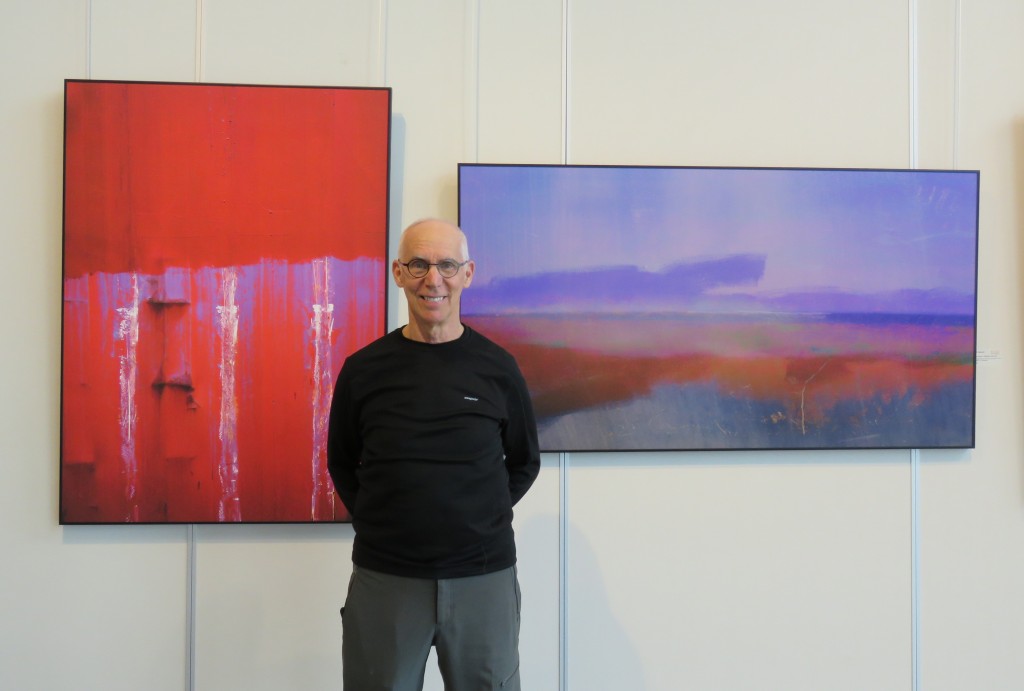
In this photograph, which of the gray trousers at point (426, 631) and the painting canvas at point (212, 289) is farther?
the painting canvas at point (212, 289)

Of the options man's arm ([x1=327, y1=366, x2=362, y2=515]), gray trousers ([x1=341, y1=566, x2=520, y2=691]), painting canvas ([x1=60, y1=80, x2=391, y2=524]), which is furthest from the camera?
painting canvas ([x1=60, y1=80, x2=391, y2=524])

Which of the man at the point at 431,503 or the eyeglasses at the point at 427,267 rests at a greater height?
the eyeglasses at the point at 427,267

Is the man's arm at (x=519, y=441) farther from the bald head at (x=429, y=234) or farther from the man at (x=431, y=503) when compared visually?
the bald head at (x=429, y=234)

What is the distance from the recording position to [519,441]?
6.05 feet

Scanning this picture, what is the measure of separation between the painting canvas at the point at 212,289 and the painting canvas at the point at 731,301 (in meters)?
0.43

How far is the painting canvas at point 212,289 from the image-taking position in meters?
2.20

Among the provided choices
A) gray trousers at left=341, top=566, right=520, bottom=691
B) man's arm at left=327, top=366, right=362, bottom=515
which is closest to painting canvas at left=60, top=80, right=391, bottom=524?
man's arm at left=327, top=366, right=362, bottom=515

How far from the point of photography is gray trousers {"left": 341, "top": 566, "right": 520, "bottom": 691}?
1620 millimetres

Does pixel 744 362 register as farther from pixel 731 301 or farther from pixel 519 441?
pixel 519 441

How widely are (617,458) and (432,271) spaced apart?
40.6 inches

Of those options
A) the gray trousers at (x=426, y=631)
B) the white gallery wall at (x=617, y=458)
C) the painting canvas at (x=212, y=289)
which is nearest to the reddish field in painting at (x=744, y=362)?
the white gallery wall at (x=617, y=458)

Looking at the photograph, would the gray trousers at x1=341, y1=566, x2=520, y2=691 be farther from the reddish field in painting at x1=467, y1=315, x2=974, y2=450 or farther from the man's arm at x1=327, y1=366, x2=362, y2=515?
the reddish field in painting at x1=467, y1=315, x2=974, y2=450

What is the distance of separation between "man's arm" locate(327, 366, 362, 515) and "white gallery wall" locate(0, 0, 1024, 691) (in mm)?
512

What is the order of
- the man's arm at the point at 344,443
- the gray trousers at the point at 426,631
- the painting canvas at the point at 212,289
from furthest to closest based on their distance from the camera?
the painting canvas at the point at 212,289 < the man's arm at the point at 344,443 < the gray trousers at the point at 426,631
